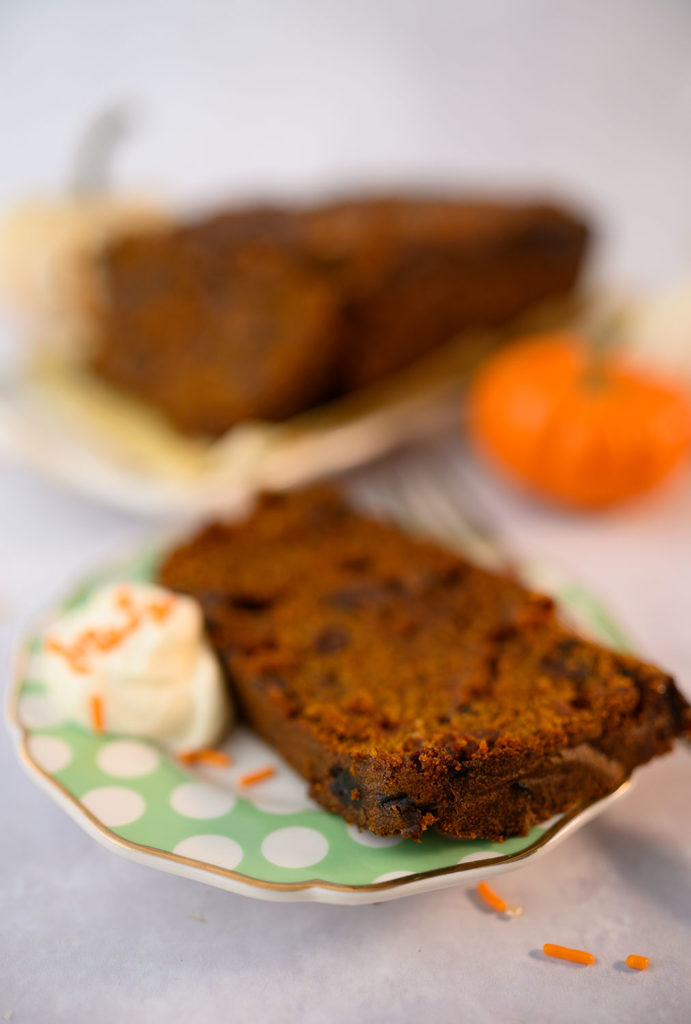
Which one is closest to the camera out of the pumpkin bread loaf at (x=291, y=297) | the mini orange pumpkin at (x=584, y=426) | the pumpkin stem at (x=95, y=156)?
the mini orange pumpkin at (x=584, y=426)

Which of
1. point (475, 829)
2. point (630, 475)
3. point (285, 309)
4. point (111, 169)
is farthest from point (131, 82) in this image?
point (475, 829)

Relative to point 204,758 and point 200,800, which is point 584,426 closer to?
point 204,758

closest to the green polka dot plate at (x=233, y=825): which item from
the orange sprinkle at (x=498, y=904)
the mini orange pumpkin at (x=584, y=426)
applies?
the orange sprinkle at (x=498, y=904)

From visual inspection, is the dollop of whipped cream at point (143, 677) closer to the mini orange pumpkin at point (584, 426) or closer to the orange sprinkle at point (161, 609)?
the orange sprinkle at point (161, 609)

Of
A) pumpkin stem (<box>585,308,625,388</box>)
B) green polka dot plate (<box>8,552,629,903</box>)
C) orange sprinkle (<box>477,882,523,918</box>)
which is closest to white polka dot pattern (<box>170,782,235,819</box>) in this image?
green polka dot plate (<box>8,552,629,903</box>)

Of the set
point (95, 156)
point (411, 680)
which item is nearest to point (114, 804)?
point (411, 680)

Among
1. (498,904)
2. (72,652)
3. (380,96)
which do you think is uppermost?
(380,96)
